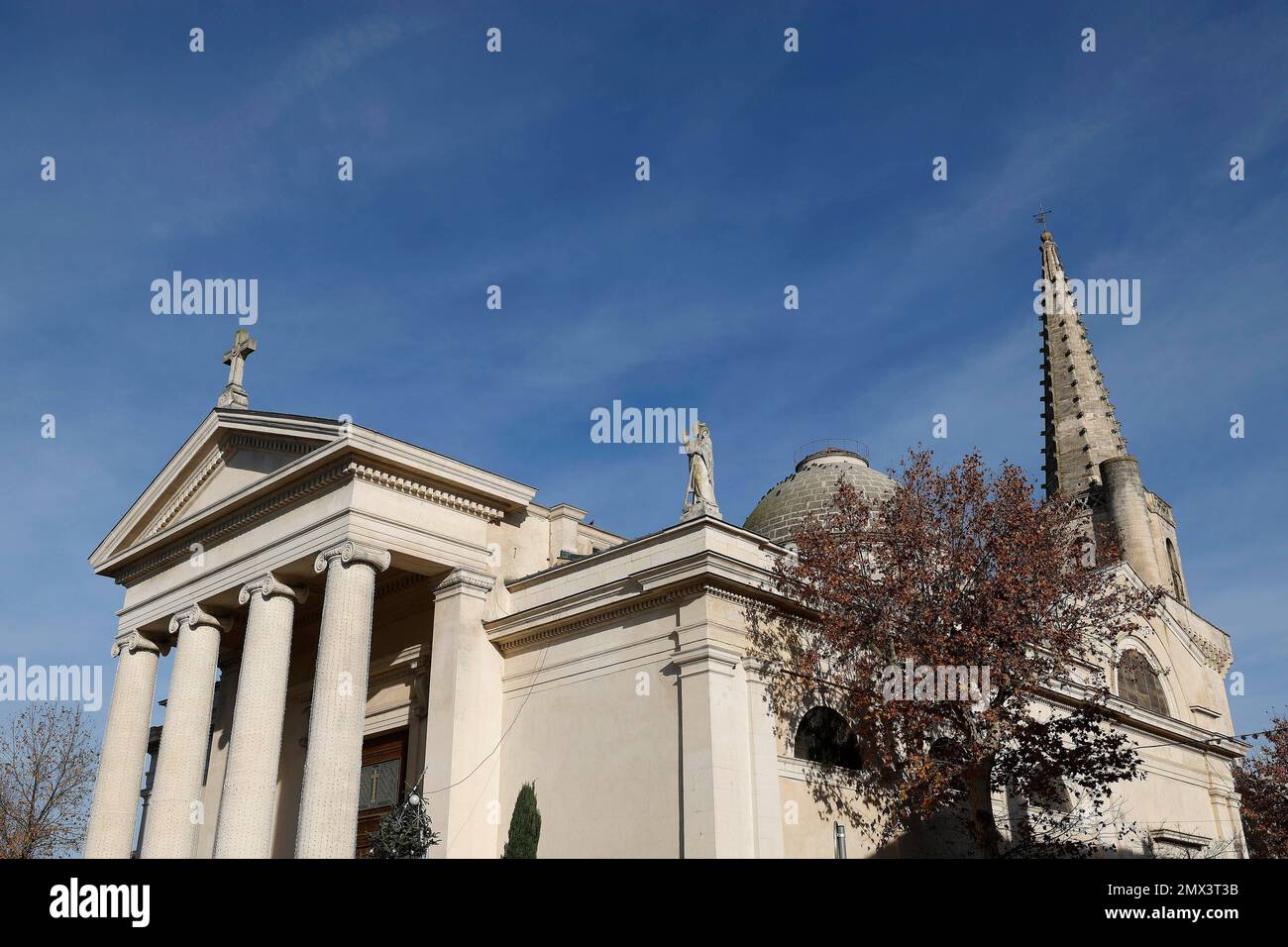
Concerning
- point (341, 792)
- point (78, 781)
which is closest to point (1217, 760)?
point (341, 792)

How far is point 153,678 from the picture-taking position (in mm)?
28406

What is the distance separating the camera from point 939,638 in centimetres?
2023

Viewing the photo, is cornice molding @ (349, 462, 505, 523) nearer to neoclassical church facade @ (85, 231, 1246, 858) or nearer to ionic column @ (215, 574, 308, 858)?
neoclassical church facade @ (85, 231, 1246, 858)

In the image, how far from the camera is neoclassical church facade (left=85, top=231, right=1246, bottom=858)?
20594mm

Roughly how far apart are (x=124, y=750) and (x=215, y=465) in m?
7.46

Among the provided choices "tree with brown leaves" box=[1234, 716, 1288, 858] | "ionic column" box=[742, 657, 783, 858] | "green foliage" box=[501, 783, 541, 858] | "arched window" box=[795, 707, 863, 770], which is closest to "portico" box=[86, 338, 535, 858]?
"green foliage" box=[501, 783, 541, 858]

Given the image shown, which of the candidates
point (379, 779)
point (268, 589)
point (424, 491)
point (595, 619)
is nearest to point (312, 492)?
point (268, 589)

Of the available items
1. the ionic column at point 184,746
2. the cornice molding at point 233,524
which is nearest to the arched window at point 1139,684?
the cornice molding at point 233,524

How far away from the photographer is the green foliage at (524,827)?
21047mm

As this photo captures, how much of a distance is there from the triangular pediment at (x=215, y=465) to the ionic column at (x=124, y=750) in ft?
9.85
